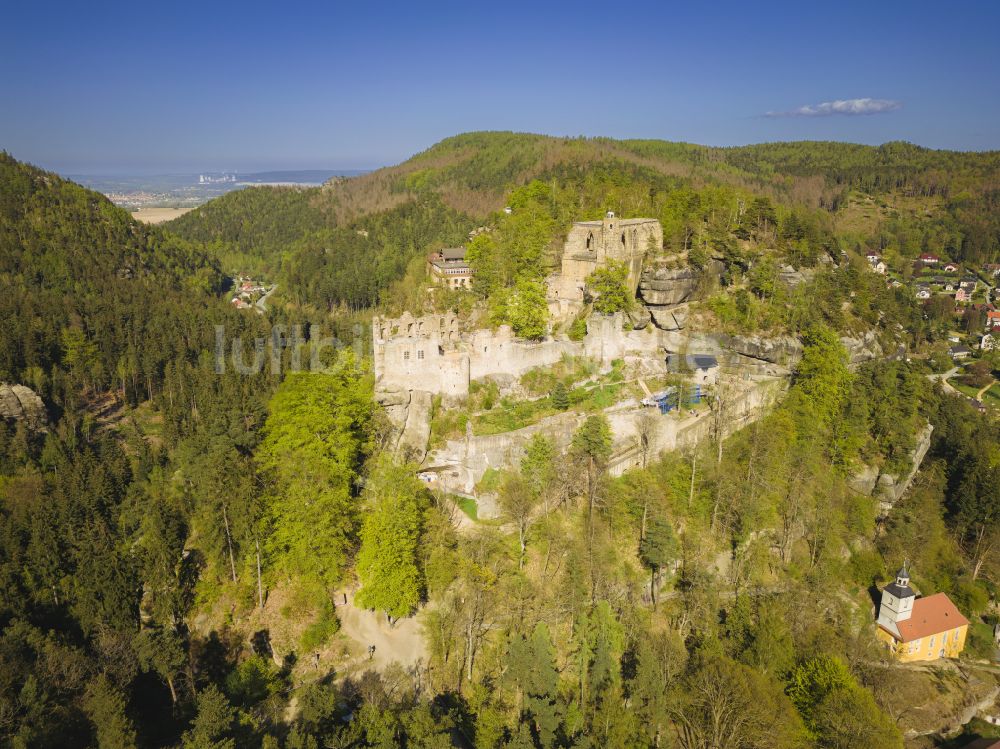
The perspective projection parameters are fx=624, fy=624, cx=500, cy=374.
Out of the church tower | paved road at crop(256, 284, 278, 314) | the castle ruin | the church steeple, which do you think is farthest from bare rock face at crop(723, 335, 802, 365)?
paved road at crop(256, 284, 278, 314)

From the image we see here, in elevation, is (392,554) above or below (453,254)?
below

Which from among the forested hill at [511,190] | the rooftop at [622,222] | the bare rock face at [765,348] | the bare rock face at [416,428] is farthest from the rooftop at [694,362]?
the forested hill at [511,190]

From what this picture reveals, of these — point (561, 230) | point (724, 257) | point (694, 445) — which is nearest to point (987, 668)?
point (694, 445)

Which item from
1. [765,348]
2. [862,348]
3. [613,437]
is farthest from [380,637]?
[862,348]

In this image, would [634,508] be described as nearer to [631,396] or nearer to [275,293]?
[631,396]

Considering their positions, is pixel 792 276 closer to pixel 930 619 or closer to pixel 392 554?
pixel 930 619
